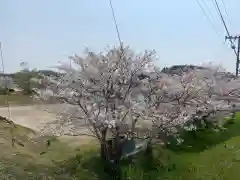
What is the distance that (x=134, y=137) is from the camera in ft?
42.4

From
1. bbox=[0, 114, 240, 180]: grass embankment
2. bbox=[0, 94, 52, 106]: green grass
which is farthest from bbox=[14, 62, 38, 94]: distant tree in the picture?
bbox=[0, 114, 240, 180]: grass embankment

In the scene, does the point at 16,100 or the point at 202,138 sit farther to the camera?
the point at 16,100

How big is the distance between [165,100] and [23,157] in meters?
5.72

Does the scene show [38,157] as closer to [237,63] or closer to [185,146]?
[185,146]

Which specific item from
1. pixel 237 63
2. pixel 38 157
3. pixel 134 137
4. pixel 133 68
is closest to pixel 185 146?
pixel 134 137

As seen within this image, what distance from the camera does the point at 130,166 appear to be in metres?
12.5

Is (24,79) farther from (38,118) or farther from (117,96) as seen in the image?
(117,96)

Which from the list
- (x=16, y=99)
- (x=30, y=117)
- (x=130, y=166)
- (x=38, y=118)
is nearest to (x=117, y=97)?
(x=130, y=166)

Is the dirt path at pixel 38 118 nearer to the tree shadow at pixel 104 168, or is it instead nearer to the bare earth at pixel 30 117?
the bare earth at pixel 30 117

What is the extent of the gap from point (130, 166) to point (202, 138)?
6.86 m

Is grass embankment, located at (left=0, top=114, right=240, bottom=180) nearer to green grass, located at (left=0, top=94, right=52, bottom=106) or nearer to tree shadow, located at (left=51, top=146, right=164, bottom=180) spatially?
tree shadow, located at (left=51, top=146, right=164, bottom=180)

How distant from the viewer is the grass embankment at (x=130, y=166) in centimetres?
1168

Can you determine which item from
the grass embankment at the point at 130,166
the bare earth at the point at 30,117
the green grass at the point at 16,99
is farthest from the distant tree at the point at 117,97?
the green grass at the point at 16,99

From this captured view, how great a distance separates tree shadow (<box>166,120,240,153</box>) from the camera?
1625 cm
